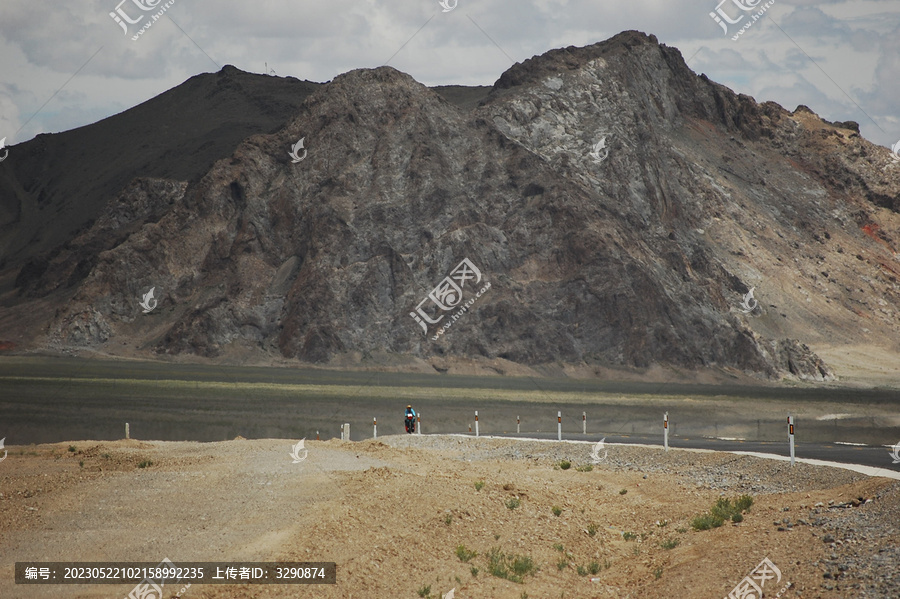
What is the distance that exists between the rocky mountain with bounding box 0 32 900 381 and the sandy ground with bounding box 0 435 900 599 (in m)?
94.7

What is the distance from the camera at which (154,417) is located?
52812 mm

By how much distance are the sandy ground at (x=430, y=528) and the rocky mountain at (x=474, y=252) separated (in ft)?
311

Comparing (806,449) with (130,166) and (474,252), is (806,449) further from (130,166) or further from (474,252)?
(130,166)

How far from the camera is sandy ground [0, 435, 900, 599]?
1241cm

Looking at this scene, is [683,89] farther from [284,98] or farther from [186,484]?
[186,484]

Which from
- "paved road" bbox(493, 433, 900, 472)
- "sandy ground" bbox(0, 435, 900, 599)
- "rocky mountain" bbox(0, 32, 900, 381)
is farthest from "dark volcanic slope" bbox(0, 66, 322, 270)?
"sandy ground" bbox(0, 435, 900, 599)

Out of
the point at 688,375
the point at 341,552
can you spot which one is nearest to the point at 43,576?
the point at 341,552

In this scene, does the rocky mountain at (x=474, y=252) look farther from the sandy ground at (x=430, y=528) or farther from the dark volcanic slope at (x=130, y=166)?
the sandy ground at (x=430, y=528)

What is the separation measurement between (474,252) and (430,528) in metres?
106

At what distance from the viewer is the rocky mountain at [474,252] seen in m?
118

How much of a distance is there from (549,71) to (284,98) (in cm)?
7595

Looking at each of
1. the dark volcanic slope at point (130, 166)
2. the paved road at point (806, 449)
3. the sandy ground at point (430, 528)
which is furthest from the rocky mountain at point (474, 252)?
the sandy ground at point (430, 528)

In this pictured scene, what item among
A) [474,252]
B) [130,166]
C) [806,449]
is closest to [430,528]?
[806,449]

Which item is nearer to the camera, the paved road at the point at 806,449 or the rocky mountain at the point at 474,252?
the paved road at the point at 806,449
